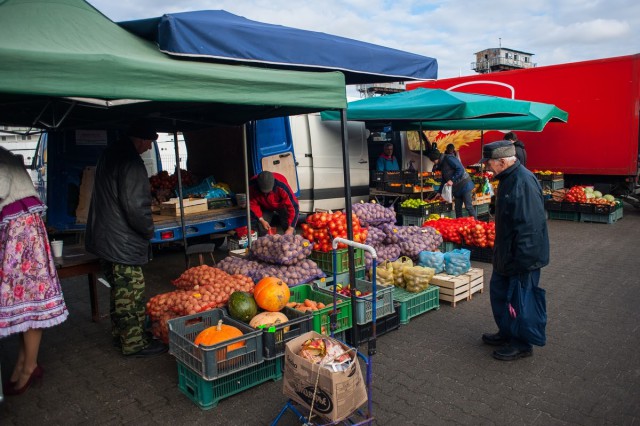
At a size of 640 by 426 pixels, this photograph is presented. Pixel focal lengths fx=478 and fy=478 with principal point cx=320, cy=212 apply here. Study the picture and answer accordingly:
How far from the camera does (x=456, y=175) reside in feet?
34.1

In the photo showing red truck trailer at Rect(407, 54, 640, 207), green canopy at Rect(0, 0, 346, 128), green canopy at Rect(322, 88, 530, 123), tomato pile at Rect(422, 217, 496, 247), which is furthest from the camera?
red truck trailer at Rect(407, 54, 640, 207)

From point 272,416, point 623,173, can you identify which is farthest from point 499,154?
point 623,173

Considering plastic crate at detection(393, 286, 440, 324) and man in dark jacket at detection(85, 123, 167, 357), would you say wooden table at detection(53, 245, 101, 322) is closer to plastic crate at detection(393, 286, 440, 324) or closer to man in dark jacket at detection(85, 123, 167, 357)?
man in dark jacket at detection(85, 123, 167, 357)

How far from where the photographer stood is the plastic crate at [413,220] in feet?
33.1

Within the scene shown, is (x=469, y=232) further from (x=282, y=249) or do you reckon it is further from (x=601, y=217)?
(x=601, y=217)

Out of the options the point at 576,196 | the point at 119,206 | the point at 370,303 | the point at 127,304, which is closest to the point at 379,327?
the point at 370,303

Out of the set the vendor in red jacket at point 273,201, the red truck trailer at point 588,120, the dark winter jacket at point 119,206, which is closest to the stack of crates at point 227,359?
the dark winter jacket at point 119,206

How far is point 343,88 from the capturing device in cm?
381

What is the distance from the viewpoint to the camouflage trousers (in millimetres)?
4363

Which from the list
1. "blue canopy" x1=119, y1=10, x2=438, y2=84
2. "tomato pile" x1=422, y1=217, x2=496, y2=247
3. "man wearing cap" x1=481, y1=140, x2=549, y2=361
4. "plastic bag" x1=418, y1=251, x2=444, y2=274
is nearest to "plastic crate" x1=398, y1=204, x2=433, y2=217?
"tomato pile" x1=422, y1=217, x2=496, y2=247

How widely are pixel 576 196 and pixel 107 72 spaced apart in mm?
11913

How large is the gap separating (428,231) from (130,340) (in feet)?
14.7

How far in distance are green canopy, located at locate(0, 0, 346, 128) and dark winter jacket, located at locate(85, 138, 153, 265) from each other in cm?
88

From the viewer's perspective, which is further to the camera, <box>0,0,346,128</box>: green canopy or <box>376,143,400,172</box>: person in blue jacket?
<box>376,143,400,172</box>: person in blue jacket
